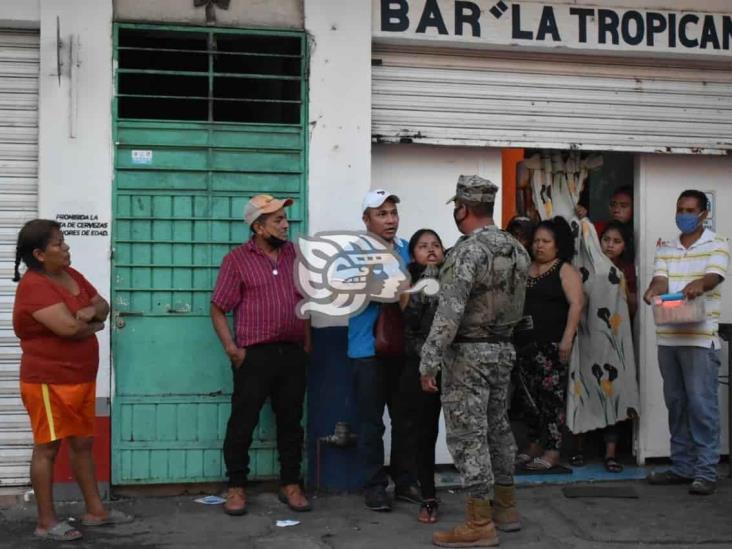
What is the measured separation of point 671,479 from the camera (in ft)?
24.2

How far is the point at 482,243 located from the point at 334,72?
197 centimetres

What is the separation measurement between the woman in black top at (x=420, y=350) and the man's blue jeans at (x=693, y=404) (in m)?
1.88

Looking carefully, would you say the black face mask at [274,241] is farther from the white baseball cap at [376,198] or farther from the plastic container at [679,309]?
→ the plastic container at [679,309]

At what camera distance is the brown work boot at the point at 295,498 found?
6664 mm

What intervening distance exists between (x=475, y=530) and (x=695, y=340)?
2.25 m

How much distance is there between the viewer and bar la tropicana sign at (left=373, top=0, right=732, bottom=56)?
7348mm

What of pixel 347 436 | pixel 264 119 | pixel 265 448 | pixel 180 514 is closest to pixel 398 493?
pixel 347 436

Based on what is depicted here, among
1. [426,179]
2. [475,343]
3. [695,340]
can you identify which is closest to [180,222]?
[426,179]

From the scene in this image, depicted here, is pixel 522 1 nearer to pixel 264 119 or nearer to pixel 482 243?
pixel 264 119

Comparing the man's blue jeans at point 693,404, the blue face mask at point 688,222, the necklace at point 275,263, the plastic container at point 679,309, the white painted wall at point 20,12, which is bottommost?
the man's blue jeans at point 693,404

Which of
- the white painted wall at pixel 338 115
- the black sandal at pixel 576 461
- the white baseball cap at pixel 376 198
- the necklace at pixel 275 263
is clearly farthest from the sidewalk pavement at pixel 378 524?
the white baseball cap at pixel 376 198

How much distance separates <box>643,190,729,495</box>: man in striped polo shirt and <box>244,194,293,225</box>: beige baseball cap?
8.76 ft

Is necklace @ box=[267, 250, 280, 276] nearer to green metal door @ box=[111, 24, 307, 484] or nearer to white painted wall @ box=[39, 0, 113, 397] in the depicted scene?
green metal door @ box=[111, 24, 307, 484]

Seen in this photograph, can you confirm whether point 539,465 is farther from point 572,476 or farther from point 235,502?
point 235,502
